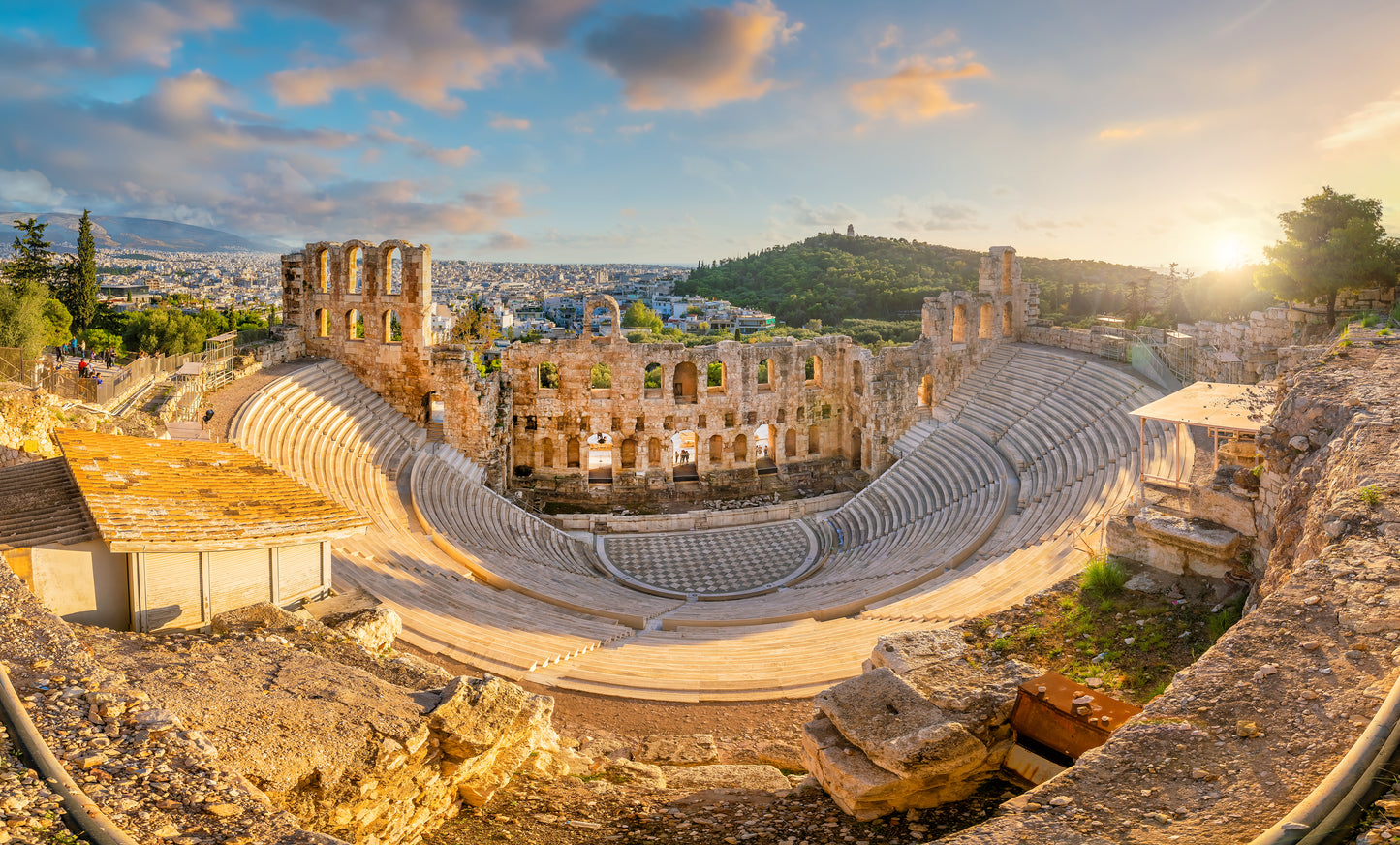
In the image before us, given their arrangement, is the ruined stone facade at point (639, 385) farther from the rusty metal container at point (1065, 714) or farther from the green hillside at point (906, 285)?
the rusty metal container at point (1065, 714)

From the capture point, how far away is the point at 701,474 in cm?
3197

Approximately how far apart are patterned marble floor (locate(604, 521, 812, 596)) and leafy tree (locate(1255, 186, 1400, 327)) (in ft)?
51.6

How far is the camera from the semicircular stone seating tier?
45.1 ft

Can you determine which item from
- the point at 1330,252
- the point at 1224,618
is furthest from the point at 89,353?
the point at 1330,252

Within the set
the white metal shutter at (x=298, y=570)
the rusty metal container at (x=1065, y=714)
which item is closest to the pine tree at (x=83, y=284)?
the white metal shutter at (x=298, y=570)

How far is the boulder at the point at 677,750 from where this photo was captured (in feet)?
33.6

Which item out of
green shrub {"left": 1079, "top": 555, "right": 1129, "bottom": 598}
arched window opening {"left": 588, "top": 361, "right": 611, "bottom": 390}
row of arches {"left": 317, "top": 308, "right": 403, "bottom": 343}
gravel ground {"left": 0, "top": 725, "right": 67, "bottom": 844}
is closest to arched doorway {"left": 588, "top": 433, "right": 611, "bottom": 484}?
arched window opening {"left": 588, "top": 361, "right": 611, "bottom": 390}

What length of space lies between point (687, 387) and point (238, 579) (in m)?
23.3

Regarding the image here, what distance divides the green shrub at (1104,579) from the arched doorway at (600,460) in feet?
70.8

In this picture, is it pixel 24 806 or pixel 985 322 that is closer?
pixel 24 806

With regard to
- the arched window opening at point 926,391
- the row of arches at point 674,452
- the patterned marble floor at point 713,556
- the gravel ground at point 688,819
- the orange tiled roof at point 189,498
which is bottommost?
the patterned marble floor at point 713,556

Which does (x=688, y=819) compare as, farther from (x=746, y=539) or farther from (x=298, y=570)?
(x=746, y=539)

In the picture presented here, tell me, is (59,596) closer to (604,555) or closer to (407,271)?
(604,555)

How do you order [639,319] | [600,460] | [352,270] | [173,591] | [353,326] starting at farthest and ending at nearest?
[639,319] → [600,460] → [353,326] → [352,270] → [173,591]
